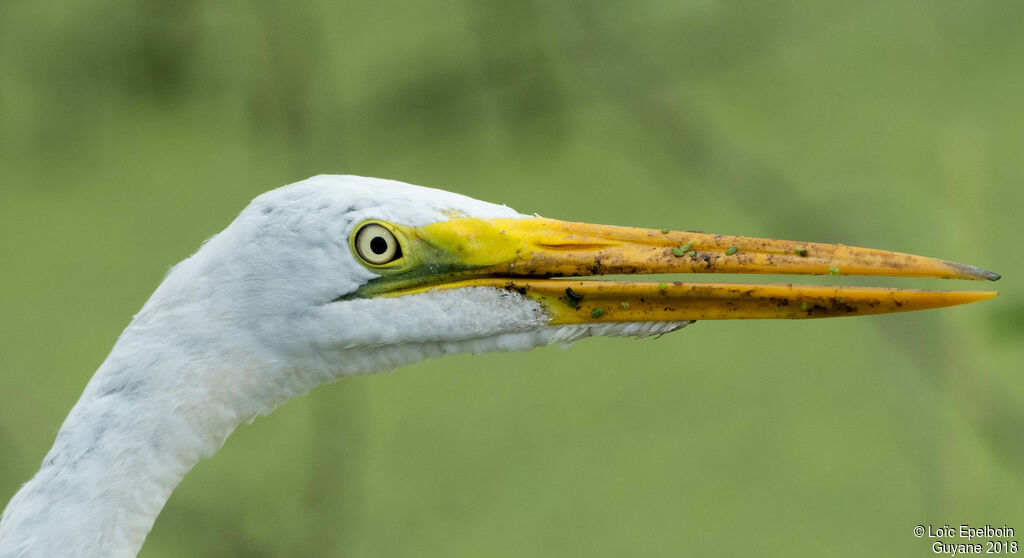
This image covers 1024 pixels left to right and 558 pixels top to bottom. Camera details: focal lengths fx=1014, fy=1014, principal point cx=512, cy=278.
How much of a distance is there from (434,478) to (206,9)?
1902 millimetres

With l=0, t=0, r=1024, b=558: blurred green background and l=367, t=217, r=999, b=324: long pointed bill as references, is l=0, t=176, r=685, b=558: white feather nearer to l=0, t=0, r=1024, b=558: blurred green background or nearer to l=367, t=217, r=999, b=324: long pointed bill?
l=367, t=217, r=999, b=324: long pointed bill

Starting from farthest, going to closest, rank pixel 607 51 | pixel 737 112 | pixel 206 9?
pixel 737 112
pixel 206 9
pixel 607 51

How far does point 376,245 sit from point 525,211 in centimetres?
236

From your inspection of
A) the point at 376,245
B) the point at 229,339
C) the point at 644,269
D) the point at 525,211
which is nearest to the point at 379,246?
the point at 376,245

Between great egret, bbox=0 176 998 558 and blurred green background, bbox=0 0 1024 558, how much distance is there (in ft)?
5.64

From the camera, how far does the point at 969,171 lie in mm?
3795

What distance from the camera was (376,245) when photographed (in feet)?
4.16

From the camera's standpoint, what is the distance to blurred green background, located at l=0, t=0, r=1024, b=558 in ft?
10.5

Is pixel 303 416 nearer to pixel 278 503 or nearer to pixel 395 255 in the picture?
pixel 278 503

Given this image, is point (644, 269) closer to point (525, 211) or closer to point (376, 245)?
point (376, 245)

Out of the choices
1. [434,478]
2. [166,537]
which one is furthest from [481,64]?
[166,537]

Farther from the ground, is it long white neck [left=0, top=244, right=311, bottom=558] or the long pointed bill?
the long pointed bill

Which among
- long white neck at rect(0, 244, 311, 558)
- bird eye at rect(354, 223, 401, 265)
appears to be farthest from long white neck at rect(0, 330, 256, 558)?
bird eye at rect(354, 223, 401, 265)

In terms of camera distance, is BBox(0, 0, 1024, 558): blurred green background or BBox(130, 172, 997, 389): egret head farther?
BBox(0, 0, 1024, 558): blurred green background
